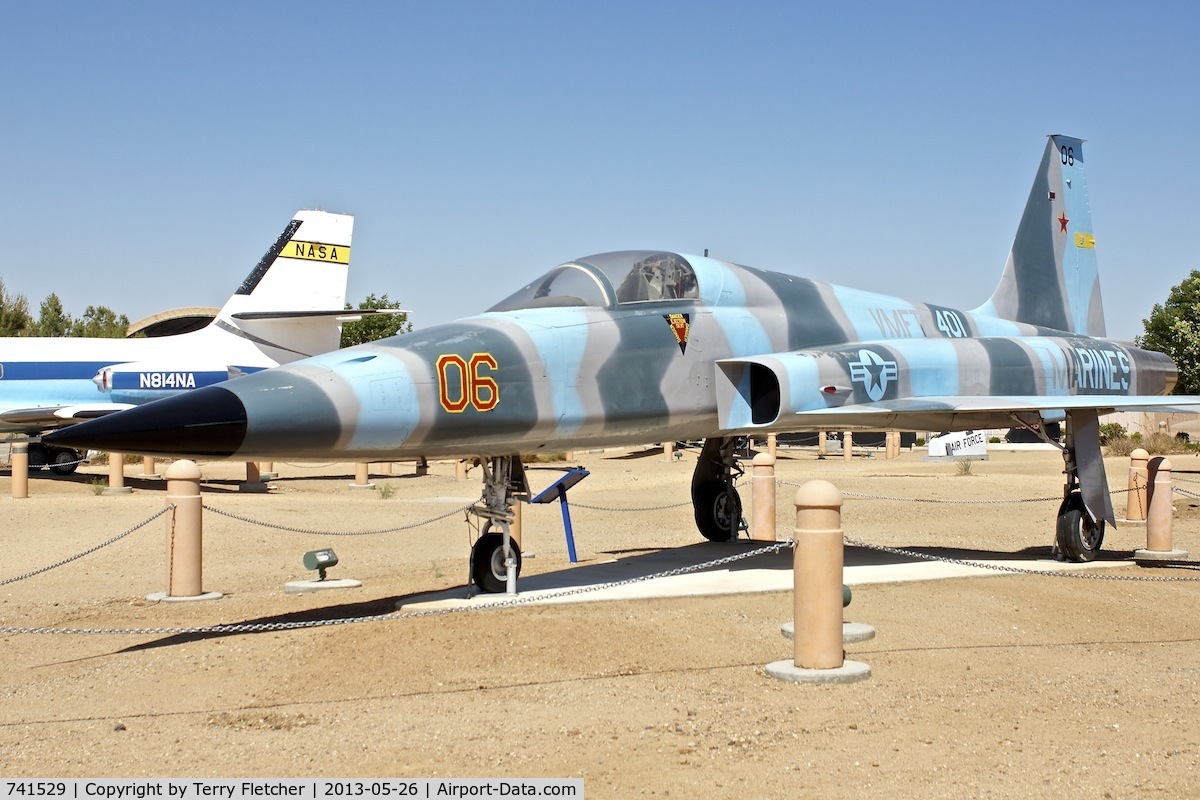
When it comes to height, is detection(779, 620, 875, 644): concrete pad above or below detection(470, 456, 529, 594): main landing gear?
below

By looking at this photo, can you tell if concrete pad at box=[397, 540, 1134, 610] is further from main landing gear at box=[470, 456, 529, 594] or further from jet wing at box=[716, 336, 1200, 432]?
jet wing at box=[716, 336, 1200, 432]

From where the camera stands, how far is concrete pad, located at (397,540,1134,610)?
9.01 metres

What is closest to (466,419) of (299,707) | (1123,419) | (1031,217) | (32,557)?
(299,707)

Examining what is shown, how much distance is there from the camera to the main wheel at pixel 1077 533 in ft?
36.9

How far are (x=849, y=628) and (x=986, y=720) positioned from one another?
2061mm

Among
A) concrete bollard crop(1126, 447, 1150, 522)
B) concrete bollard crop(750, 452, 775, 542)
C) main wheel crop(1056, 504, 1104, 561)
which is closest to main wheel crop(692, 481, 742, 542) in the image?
concrete bollard crop(750, 452, 775, 542)

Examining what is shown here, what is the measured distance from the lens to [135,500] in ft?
61.3

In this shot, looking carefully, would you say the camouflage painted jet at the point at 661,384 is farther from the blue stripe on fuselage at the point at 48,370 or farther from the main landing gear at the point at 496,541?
the blue stripe on fuselage at the point at 48,370

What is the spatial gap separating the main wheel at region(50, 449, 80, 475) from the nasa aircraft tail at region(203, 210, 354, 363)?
14.1ft

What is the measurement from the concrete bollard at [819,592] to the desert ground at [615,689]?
21cm

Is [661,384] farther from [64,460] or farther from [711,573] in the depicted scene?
[64,460]

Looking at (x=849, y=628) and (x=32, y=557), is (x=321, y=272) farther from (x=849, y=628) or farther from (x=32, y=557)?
(x=849, y=628)

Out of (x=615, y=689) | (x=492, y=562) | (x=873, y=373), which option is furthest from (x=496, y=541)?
(x=873, y=373)

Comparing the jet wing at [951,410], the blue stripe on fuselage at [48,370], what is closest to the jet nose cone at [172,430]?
the jet wing at [951,410]
